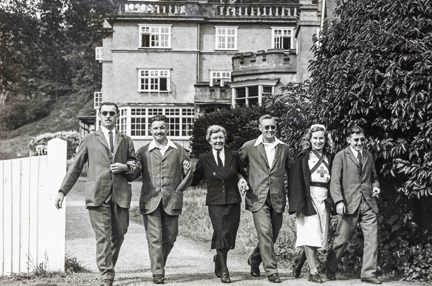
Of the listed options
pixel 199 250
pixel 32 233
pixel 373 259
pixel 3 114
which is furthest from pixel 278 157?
pixel 3 114

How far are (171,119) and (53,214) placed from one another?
33.6m

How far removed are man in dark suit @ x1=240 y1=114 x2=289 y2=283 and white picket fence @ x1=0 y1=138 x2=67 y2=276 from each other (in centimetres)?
233

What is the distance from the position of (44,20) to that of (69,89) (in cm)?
736

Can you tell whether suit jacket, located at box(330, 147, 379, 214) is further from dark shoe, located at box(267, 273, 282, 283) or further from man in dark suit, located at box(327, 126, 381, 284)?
dark shoe, located at box(267, 273, 282, 283)

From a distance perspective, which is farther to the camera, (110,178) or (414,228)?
(414,228)

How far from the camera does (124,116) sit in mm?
41812

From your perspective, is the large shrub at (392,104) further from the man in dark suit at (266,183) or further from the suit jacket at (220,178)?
the suit jacket at (220,178)

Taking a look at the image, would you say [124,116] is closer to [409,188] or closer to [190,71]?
[190,71]

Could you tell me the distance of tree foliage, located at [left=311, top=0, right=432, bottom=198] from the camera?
8.21 metres

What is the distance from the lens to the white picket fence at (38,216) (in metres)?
8.35

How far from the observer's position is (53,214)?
27.5 feet

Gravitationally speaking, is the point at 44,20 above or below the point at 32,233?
above

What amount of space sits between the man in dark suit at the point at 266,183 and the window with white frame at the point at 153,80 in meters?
33.6

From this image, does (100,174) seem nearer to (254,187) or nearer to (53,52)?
(254,187)
